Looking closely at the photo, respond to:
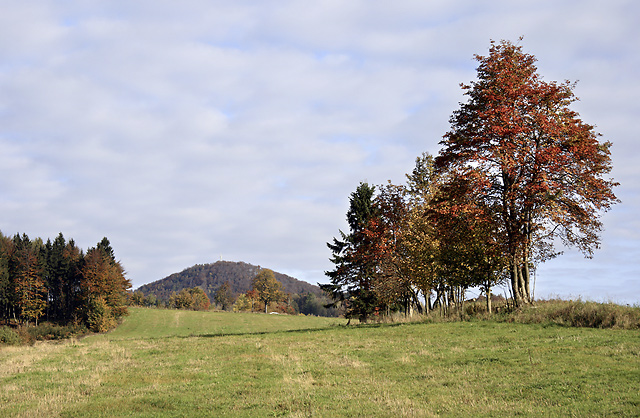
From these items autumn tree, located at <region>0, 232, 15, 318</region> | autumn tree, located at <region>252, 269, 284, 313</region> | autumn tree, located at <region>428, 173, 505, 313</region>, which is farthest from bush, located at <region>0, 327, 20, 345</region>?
autumn tree, located at <region>252, 269, 284, 313</region>

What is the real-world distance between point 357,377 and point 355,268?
37.9 m

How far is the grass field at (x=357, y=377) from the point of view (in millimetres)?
12086

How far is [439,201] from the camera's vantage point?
3141cm

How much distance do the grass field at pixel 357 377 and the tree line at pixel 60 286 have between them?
273 feet

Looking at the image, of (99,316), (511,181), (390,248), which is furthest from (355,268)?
(99,316)

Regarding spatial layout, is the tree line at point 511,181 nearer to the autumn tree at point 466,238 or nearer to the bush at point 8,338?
the autumn tree at point 466,238

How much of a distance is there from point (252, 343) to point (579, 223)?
21.0 metres

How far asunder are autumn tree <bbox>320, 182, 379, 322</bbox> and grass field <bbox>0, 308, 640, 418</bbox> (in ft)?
84.9

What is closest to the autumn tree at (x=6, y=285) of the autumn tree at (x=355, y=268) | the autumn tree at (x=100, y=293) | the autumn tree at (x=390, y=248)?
the autumn tree at (x=100, y=293)

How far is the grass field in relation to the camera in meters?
12.1

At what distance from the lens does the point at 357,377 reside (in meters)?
16.2

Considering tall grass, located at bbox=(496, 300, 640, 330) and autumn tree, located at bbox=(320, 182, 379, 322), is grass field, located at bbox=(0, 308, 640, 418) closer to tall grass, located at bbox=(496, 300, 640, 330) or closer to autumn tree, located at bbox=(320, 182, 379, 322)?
tall grass, located at bbox=(496, 300, 640, 330)

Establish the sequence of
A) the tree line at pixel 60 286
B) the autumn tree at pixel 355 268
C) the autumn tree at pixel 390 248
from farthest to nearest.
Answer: the tree line at pixel 60 286, the autumn tree at pixel 355 268, the autumn tree at pixel 390 248

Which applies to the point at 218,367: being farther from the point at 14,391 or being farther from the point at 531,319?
the point at 531,319
